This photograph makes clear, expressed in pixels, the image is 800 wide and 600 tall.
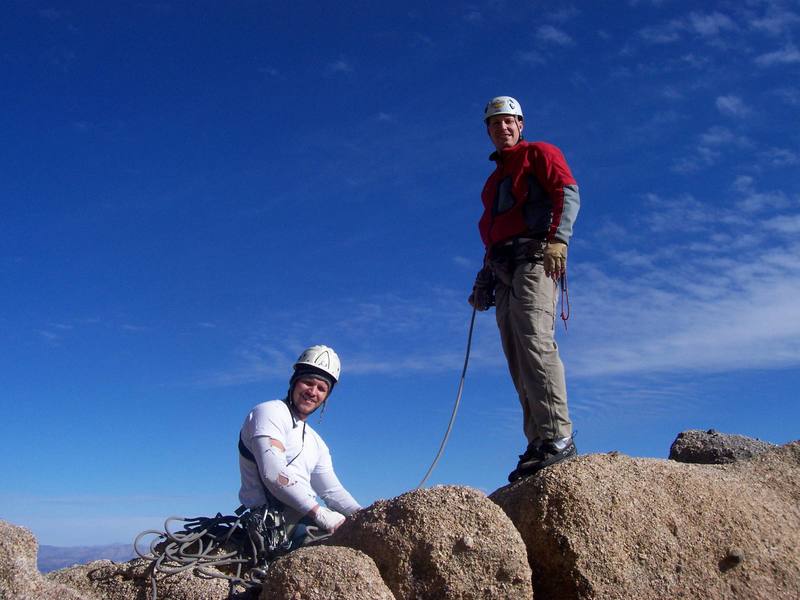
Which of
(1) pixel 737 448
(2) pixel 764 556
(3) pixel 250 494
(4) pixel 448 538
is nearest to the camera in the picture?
(4) pixel 448 538

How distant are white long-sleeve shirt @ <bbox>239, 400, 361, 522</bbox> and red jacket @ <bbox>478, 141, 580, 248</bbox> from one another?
3446 millimetres

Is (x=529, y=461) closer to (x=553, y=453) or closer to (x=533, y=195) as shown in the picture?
(x=553, y=453)

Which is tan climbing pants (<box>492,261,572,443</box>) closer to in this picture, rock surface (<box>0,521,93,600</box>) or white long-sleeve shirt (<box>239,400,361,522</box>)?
white long-sleeve shirt (<box>239,400,361,522</box>)

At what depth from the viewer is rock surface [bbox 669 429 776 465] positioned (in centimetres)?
1112

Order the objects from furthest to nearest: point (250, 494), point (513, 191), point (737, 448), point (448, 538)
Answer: point (737, 448)
point (513, 191)
point (250, 494)
point (448, 538)

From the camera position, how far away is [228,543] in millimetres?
8578

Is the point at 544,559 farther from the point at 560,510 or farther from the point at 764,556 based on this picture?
the point at 764,556

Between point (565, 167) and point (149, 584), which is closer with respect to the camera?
point (149, 584)

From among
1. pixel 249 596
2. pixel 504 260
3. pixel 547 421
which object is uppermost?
pixel 504 260

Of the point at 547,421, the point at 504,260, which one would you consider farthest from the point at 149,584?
the point at 504,260

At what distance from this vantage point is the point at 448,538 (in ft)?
22.6

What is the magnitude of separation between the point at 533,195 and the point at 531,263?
0.86 meters

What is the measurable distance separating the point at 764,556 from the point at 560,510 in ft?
7.96

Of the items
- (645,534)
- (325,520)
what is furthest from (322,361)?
(645,534)
